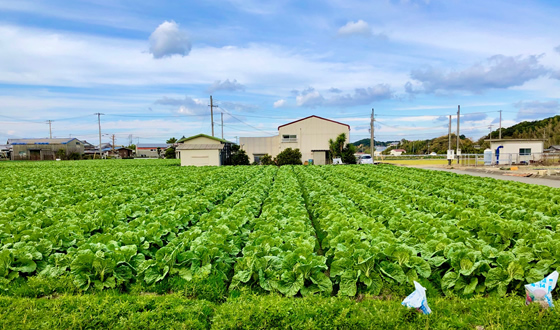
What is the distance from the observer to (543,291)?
12.7 feet

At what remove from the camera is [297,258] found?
16.2 ft

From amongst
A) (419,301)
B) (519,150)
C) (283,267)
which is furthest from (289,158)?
(419,301)

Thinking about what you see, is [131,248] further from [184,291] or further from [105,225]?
[105,225]

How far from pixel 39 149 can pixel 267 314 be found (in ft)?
291

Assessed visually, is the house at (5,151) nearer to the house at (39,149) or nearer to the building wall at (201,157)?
the house at (39,149)

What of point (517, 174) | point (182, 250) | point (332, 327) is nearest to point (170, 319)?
point (182, 250)

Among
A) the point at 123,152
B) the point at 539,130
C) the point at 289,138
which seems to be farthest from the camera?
the point at 123,152

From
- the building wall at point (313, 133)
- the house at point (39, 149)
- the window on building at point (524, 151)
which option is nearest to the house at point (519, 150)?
the window on building at point (524, 151)

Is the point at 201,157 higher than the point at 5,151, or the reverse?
the point at 5,151

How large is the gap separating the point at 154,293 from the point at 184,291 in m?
0.51

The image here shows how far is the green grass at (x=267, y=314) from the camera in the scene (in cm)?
379

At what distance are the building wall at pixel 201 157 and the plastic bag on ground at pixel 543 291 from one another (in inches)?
1349

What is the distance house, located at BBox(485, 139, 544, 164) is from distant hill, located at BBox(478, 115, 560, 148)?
29801 millimetres

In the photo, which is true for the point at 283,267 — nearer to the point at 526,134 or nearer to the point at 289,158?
the point at 289,158
